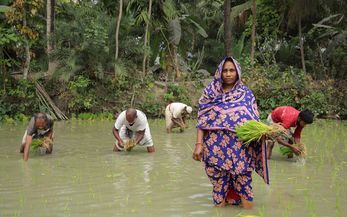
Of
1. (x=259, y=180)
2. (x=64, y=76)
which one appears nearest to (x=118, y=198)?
(x=259, y=180)

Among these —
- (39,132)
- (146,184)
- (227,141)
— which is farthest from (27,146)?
(227,141)

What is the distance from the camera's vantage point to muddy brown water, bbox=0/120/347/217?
4.59 m

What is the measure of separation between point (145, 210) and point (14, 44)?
12032 mm

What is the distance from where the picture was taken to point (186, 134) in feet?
36.3

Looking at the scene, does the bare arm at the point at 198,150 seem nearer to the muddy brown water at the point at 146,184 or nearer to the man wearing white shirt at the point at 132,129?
the muddy brown water at the point at 146,184

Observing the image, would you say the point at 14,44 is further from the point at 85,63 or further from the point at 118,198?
the point at 118,198

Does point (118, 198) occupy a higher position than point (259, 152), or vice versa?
point (259, 152)

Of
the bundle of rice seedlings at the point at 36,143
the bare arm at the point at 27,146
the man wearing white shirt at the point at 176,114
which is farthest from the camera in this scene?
the man wearing white shirt at the point at 176,114

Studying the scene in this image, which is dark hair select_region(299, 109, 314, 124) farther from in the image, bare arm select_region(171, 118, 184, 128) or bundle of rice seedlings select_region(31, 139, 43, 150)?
bare arm select_region(171, 118, 184, 128)

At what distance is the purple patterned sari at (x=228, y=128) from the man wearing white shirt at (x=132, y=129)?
308 centimetres

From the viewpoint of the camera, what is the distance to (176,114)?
429 inches

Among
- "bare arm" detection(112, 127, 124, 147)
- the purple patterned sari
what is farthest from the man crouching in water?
the purple patterned sari

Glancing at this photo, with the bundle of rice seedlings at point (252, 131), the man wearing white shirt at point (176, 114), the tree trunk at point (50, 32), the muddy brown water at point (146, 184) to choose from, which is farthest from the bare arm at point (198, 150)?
the tree trunk at point (50, 32)

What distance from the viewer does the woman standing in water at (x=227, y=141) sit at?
452 centimetres
